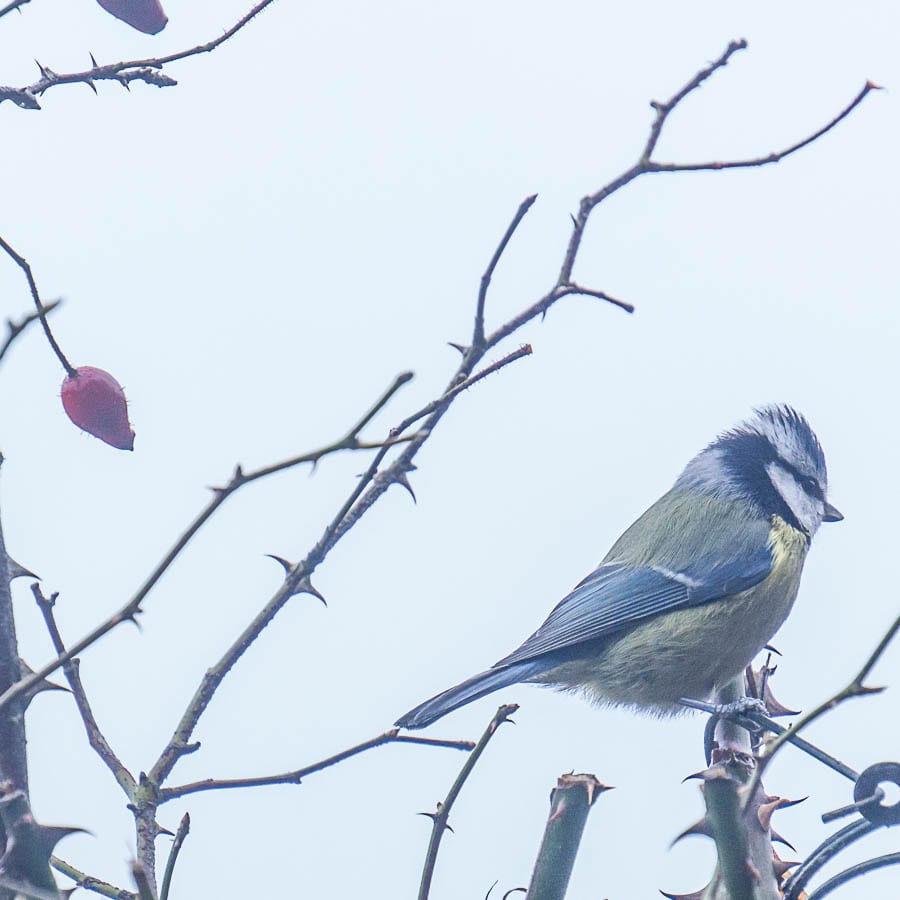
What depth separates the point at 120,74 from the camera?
99 cm

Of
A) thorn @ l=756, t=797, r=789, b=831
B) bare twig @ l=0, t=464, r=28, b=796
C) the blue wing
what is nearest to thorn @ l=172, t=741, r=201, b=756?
bare twig @ l=0, t=464, r=28, b=796

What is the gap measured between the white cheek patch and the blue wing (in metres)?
0.13

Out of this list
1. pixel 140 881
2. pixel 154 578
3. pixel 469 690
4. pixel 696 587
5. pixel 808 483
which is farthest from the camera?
pixel 808 483

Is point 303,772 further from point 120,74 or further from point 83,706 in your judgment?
point 120,74

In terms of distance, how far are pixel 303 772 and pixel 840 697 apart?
0.42 metres

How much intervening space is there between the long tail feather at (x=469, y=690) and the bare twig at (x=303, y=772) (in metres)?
0.42

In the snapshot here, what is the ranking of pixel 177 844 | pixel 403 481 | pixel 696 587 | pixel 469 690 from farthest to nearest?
pixel 696 587
pixel 469 690
pixel 403 481
pixel 177 844

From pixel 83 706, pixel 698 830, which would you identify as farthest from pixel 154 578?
pixel 698 830

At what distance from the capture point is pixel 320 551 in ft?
2.87

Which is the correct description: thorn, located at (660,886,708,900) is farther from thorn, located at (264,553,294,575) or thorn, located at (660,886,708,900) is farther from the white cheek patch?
the white cheek patch

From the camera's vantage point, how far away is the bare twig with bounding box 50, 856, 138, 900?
0.82 metres

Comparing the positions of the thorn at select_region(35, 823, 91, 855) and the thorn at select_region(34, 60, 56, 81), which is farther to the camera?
the thorn at select_region(34, 60, 56, 81)

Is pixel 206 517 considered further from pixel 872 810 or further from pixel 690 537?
pixel 690 537

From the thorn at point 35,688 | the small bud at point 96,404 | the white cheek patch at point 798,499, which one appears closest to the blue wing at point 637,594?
the white cheek patch at point 798,499
